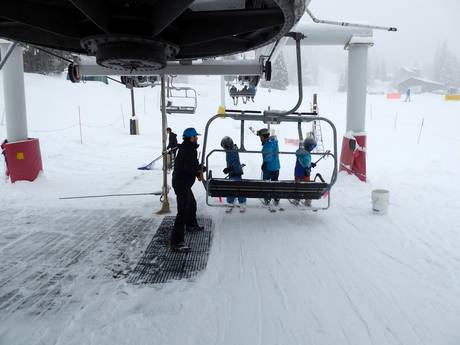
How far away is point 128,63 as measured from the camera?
13.8 ft

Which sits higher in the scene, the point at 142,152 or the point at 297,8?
the point at 297,8

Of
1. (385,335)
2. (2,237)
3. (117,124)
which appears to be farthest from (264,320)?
(117,124)

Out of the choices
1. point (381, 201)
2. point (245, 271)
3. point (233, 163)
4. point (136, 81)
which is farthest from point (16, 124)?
point (381, 201)

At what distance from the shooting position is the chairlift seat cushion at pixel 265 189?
5930 millimetres

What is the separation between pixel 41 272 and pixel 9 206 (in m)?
3.61

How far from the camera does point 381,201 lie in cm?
651

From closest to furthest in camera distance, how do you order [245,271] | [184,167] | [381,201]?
[245,271], [184,167], [381,201]

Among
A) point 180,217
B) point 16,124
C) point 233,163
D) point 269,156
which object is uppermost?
point 16,124

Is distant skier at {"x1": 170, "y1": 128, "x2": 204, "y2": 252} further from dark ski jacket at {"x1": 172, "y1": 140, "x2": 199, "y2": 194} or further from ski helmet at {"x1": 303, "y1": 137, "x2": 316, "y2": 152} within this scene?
ski helmet at {"x1": 303, "y1": 137, "x2": 316, "y2": 152}

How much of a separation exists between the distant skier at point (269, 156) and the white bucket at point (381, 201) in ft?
5.50

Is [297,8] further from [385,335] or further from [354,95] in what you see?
[354,95]

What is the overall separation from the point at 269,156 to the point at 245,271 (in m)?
3.02

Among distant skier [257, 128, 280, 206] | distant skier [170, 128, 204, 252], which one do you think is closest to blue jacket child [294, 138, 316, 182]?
distant skier [257, 128, 280, 206]

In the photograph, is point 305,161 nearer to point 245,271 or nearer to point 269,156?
point 269,156
